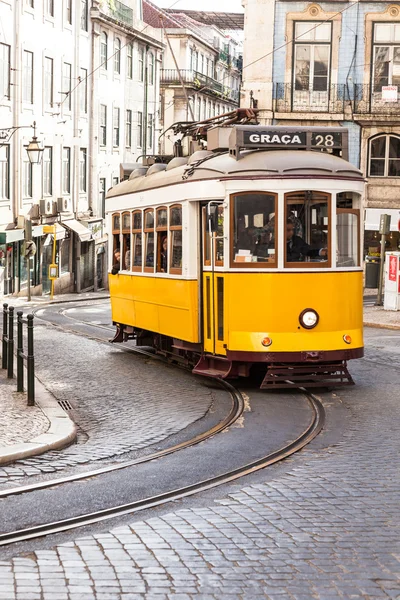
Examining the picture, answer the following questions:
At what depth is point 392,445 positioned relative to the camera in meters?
10.3

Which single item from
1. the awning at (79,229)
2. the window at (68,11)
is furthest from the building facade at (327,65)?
the awning at (79,229)

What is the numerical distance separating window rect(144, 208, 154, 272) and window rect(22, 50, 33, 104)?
2555cm

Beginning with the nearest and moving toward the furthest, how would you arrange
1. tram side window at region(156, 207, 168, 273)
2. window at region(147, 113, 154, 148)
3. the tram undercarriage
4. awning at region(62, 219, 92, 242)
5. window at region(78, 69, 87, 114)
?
the tram undercarriage
tram side window at region(156, 207, 168, 273)
awning at region(62, 219, 92, 242)
window at region(78, 69, 87, 114)
window at region(147, 113, 154, 148)

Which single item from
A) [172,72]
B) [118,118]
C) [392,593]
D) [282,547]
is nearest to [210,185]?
[282,547]

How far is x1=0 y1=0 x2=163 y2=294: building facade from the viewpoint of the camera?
39750 millimetres

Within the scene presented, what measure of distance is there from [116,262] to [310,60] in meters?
23.5

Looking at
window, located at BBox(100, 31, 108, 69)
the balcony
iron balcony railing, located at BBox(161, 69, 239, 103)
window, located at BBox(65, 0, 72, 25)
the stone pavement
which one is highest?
iron balcony railing, located at BBox(161, 69, 239, 103)

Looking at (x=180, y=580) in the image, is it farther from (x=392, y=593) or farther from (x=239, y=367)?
(x=239, y=367)

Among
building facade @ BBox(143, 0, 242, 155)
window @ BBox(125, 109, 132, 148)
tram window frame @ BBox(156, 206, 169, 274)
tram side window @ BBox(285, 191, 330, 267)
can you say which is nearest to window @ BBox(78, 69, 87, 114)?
window @ BBox(125, 109, 132, 148)

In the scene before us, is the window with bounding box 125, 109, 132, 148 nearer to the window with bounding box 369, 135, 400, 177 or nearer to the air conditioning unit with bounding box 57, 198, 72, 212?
the air conditioning unit with bounding box 57, 198, 72, 212

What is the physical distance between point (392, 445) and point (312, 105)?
3094 cm

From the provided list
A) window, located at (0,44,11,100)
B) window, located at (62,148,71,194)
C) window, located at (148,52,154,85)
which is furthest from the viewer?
window, located at (148,52,154,85)

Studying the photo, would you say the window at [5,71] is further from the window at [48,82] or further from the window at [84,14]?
the window at [84,14]

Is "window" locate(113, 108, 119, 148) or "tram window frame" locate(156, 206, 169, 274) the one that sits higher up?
"window" locate(113, 108, 119, 148)
